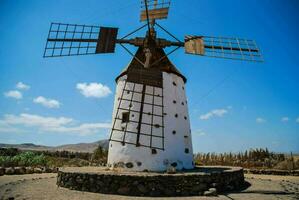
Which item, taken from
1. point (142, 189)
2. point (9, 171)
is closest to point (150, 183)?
point (142, 189)

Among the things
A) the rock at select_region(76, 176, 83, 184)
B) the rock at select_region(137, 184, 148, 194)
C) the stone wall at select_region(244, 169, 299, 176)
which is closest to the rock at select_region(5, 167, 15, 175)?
the rock at select_region(76, 176, 83, 184)

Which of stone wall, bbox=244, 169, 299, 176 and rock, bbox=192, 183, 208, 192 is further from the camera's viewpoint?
stone wall, bbox=244, 169, 299, 176

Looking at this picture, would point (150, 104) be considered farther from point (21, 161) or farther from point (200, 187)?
point (21, 161)

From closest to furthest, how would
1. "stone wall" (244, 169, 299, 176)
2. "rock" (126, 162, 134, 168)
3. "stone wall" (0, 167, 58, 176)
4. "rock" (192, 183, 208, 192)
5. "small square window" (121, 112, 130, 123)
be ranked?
"rock" (192, 183, 208, 192), "rock" (126, 162, 134, 168), "small square window" (121, 112, 130, 123), "stone wall" (0, 167, 58, 176), "stone wall" (244, 169, 299, 176)

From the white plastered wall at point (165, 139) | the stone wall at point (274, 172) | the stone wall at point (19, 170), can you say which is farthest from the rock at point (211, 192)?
the stone wall at point (19, 170)

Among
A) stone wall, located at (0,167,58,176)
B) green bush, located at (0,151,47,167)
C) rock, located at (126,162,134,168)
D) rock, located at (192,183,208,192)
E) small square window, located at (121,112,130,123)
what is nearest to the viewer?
rock, located at (192,183,208,192)

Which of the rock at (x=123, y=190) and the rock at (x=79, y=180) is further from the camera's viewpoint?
the rock at (x=79, y=180)

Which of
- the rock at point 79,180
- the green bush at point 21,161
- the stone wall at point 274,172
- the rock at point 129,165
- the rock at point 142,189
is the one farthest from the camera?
the green bush at point 21,161

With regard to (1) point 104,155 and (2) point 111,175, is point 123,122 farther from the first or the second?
(1) point 104,155

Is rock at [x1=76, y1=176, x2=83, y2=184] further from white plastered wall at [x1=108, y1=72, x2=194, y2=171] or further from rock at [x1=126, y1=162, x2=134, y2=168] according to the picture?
rock at [x1=126, y1=162, x2=134, y2=168]

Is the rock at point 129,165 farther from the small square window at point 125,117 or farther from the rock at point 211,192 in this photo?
the rock at point 211,192

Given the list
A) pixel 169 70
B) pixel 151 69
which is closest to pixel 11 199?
pixel 151 69

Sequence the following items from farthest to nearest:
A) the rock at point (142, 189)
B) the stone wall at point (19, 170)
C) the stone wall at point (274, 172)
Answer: the stone wall at point (274, 172)
the stone wall at point (19, 170)
the rock at point (142, 189)

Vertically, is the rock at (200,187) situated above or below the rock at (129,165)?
below
